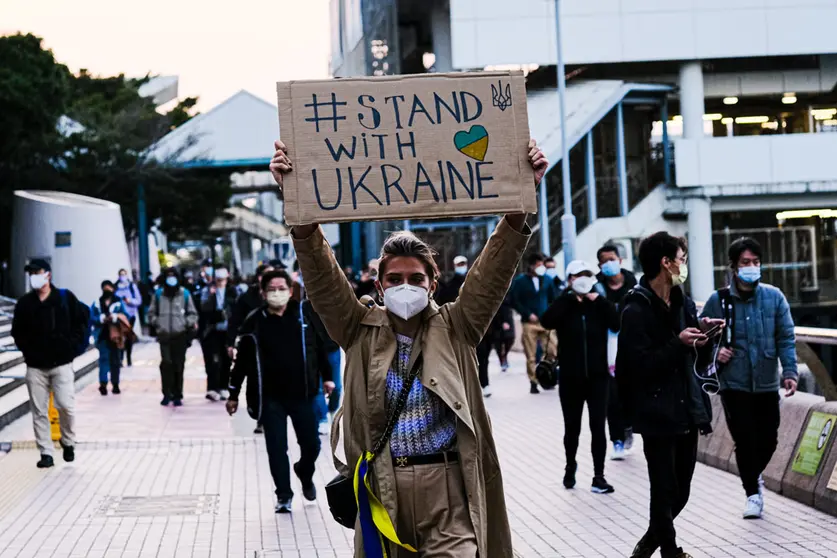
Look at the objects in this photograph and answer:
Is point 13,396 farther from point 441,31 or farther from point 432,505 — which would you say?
point 441,31

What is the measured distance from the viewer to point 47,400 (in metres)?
11.8

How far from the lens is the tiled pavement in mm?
8109

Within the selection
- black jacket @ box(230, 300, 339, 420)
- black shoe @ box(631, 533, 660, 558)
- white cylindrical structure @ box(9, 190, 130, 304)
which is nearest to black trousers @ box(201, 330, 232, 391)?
black jacket @ box(230, 300, 339, 420)

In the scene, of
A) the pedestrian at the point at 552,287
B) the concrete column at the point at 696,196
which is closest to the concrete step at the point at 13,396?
the pedestrian at the point at 552,287

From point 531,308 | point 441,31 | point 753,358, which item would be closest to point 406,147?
point 753,358

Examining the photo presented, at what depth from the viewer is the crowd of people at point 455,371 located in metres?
4.46

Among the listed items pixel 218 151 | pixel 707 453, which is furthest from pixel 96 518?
pixel 218 151

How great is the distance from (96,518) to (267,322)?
1.90 meters

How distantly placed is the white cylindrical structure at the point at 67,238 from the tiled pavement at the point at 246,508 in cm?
2278

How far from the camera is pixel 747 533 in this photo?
8203mm

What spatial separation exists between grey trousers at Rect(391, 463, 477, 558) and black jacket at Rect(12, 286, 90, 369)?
26.1 feet

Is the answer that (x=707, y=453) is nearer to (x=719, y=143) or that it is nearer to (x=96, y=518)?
(x=96, y=518)

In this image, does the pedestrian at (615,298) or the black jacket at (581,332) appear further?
the pedestrian at (615,298)

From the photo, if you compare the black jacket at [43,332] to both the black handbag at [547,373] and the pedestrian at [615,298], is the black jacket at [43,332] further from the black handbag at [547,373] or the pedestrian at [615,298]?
the pedestrian at [615,298]
